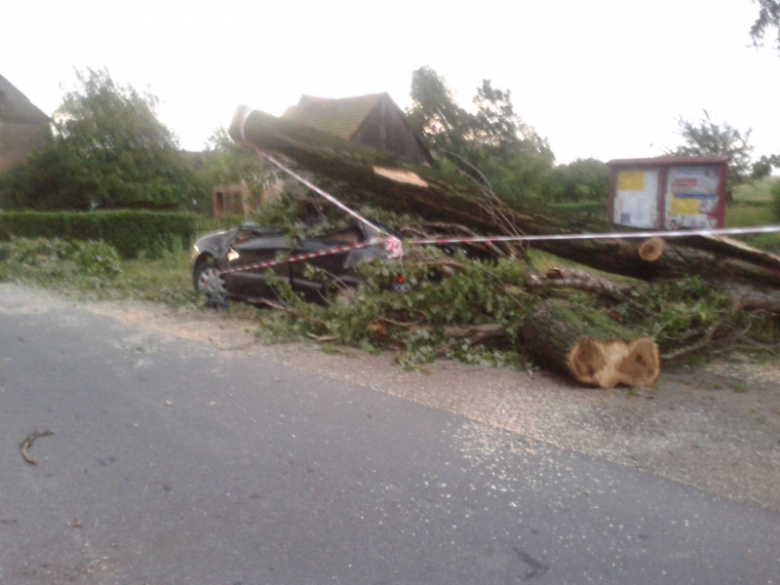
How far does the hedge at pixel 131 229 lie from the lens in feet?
66.6

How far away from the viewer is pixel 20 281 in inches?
555

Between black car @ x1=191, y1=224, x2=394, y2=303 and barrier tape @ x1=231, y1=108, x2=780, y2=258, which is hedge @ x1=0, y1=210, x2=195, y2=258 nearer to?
black car @ x1=191, y1=224, x2=394, y2=303

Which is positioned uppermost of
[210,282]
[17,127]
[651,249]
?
[17,127]

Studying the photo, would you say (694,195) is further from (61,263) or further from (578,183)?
(578,183)

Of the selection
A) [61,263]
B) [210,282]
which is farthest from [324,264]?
[61,263]

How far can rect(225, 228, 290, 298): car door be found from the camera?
392 inches

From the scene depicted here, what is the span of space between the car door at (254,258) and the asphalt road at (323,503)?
382 cm

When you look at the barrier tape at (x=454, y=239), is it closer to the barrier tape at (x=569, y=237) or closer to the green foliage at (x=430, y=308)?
the barrier tape at (x=569, y=237)

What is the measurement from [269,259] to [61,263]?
21.8ft

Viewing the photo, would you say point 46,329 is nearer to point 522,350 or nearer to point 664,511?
point 522,350

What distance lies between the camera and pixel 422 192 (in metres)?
9.19

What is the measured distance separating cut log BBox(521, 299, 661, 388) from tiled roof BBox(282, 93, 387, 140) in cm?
2965

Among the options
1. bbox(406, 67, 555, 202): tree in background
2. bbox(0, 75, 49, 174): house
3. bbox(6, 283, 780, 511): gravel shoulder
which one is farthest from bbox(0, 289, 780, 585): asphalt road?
bbox(0, 75, 49, 174): house

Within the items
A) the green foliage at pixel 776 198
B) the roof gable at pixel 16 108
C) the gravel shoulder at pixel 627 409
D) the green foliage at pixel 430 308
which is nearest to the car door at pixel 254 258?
the gravel shoulder at pixel 627 409
